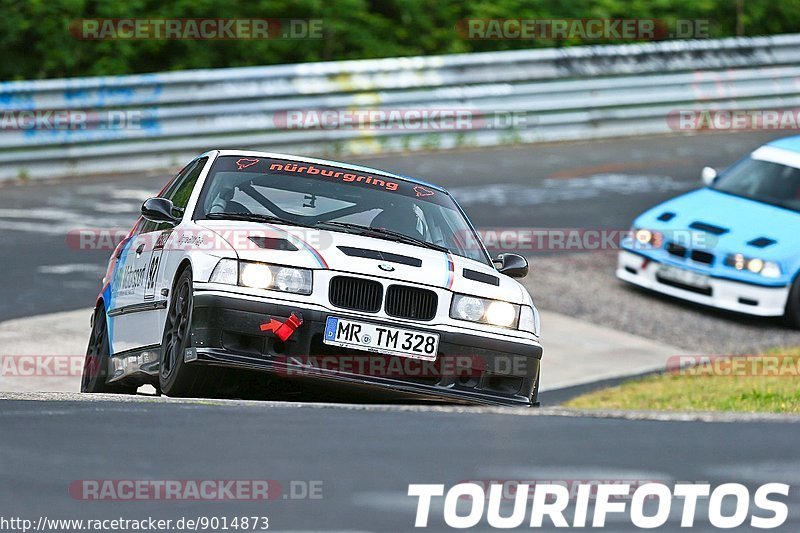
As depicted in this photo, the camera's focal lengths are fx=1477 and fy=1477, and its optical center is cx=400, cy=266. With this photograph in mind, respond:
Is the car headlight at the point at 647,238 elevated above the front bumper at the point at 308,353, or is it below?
below

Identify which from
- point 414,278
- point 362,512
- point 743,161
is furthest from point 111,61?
point 362,512

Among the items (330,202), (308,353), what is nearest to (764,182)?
(330,202)

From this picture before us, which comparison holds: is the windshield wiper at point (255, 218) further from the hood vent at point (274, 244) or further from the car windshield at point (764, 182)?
the car windshield at point (764, 182)

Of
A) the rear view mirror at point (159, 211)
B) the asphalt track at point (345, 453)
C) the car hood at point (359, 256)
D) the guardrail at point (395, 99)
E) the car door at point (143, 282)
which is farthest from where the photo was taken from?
the guardrail at point (395, 99)

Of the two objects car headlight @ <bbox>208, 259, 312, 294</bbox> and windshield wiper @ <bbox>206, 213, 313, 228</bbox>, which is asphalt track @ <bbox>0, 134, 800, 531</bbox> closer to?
car headlight @ <bbox>208, 259, 312, 294</bbox>

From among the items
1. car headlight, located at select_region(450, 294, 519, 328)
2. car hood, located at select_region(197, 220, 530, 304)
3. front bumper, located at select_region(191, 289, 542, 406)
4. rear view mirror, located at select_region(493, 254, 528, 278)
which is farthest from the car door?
rear view mirror, located at select_region(493, 254, 528, 278)

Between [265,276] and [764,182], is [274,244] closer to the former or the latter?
[265,276]

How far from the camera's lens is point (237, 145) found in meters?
18.9

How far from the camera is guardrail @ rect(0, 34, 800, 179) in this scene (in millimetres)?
17547

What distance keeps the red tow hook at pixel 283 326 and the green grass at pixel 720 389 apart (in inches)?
121

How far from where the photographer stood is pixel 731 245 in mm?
13844

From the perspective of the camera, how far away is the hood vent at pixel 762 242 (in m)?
13.8

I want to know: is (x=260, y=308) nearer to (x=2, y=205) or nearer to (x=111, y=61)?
(x=2, y=205)

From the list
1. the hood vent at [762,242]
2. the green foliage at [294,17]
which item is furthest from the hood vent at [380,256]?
the green foliage at [294,17]
